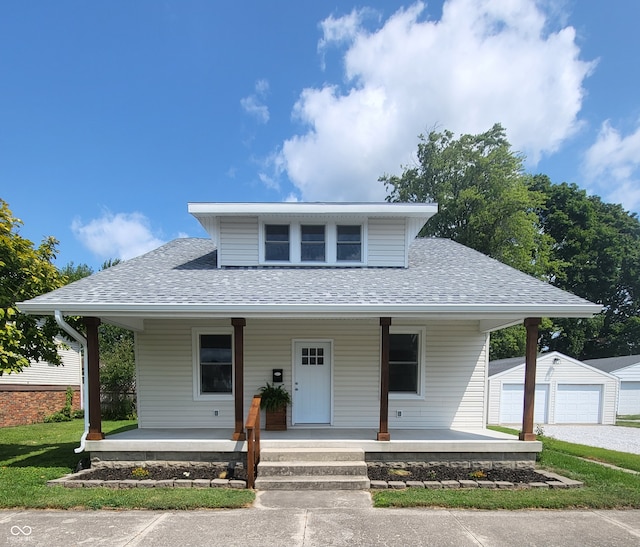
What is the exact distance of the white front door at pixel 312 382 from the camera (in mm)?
7906

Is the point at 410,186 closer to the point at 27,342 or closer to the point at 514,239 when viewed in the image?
the point at 514,239

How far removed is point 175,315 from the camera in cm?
625

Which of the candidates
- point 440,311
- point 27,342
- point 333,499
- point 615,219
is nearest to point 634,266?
point 615,219

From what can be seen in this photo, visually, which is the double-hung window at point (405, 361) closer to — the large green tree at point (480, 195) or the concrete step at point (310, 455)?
the concrete step at point (310, 455)

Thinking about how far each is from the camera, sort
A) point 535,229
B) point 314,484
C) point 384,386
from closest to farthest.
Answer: point 314,484 → point 384,386 → point 535,229

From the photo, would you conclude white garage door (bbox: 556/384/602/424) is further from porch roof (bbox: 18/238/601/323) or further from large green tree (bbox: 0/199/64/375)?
large green tree (bbox: 0/199/64/375)

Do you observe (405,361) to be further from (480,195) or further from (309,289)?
(480,195)

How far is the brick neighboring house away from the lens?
13.1m

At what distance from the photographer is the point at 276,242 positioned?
28.7 feet

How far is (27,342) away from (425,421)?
27.3ft

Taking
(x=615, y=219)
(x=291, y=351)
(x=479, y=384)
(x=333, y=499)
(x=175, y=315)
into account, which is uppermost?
(x=615, y=219)

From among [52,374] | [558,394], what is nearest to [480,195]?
[558,394]

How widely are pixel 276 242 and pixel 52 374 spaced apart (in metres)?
13.9

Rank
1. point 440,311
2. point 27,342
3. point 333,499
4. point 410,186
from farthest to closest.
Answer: point 410,186 < point 27,342 < point 440,311 < point 333,499
